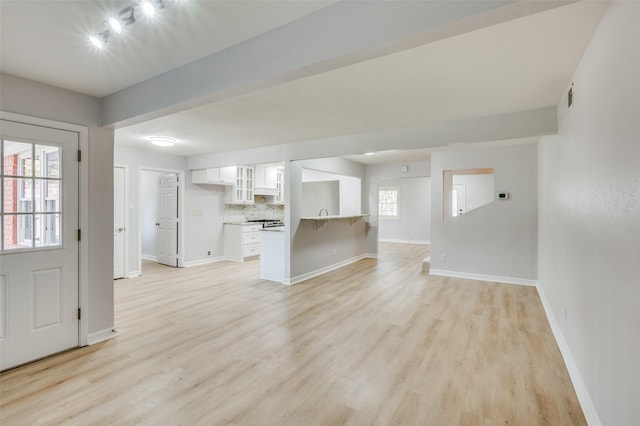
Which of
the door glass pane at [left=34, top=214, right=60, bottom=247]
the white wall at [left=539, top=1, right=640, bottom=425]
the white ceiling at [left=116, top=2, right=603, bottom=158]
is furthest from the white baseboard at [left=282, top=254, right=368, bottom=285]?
the white wall at [left=539, top=1, right=640, bottom=425]

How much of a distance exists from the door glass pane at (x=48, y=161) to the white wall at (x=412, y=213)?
8808 mm

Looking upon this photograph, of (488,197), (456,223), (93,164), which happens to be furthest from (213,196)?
(488,197)

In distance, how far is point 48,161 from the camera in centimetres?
280

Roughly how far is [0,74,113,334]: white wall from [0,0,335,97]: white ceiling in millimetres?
288

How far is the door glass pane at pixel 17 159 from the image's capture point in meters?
2.56

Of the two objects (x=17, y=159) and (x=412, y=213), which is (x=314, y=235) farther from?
(x=412, y=213)

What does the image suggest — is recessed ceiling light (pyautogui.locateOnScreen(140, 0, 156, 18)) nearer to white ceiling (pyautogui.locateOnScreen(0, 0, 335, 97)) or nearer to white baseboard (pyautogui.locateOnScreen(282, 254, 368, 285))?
white ceiling (pyautogui.locateOnScreen(0, 0, 335, 97))

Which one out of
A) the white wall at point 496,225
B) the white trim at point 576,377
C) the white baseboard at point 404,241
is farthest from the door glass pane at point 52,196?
the white baseboard at point 404,241

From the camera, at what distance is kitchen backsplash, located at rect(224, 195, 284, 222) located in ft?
25.8

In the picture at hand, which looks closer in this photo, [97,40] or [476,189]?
[97,40]

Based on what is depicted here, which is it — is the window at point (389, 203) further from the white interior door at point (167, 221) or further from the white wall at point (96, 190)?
the white wall at point (96, 190)

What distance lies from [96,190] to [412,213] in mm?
9288

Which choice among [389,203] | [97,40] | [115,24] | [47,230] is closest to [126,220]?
[47,230]

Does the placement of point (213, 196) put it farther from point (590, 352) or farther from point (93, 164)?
point (590, 352)
